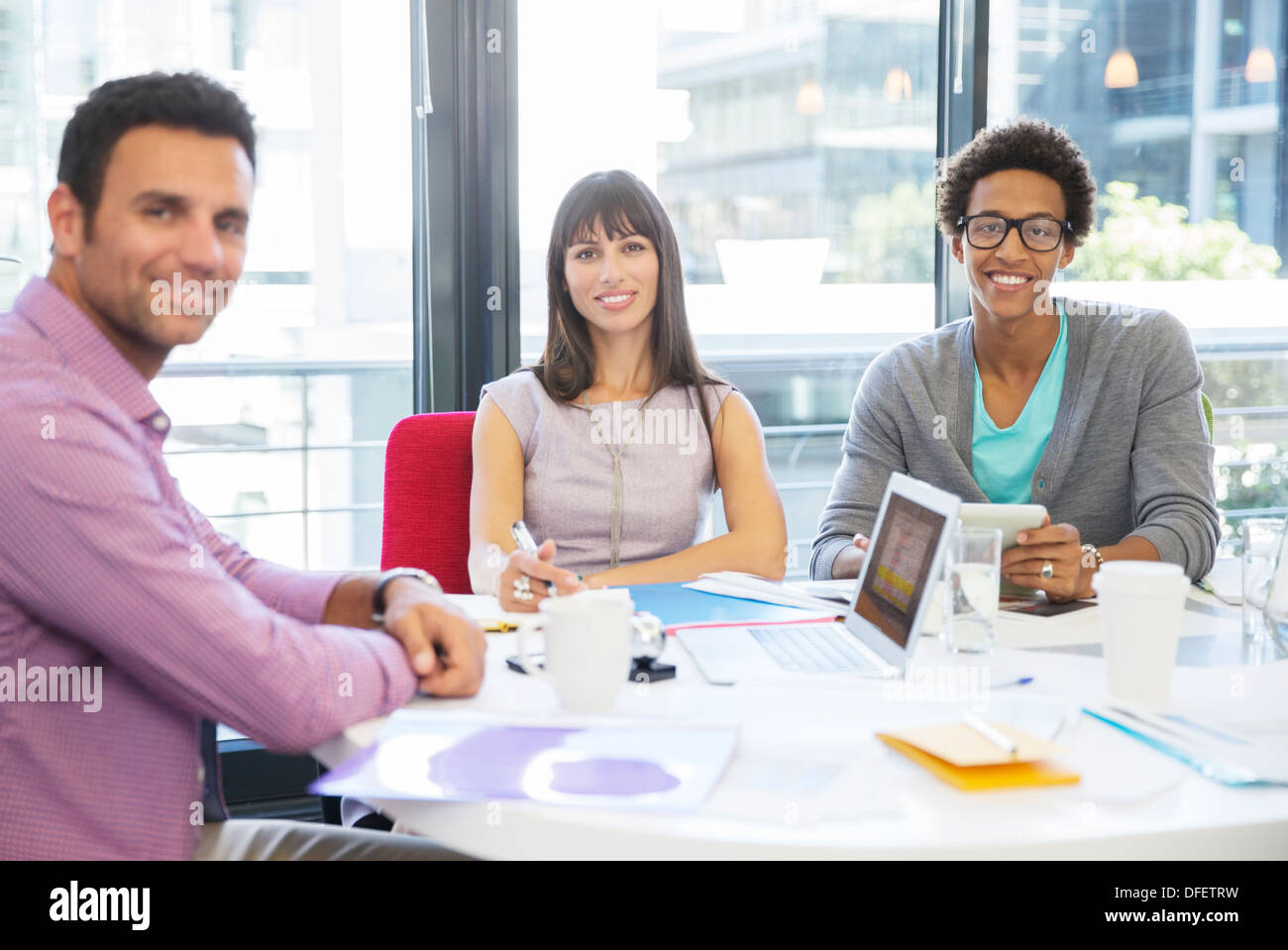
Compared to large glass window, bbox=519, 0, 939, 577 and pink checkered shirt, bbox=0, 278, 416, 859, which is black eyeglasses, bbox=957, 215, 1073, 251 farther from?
pink checkered shirt, bbox=0, 278, 416, 859

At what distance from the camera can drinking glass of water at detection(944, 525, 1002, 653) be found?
4.15ft

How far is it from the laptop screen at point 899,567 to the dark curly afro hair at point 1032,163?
1063mm

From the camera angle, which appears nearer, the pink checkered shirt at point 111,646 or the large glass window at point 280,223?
the pink checkered shirt at point 111,646

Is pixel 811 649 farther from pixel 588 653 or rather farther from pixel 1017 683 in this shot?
pixel 588 653

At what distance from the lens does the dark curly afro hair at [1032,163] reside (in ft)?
6.94

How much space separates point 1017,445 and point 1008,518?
580 millimetres

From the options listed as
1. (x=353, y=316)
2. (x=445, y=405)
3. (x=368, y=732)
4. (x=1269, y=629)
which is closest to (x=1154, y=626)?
(x=1269, y=629)

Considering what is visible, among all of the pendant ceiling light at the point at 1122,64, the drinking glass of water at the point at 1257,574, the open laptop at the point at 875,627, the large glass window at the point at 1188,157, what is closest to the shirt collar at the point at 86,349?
the open laptop at the point at 875,627

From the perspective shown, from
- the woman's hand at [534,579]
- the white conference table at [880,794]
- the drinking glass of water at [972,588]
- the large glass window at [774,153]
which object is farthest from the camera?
the large glass window at [774,153]

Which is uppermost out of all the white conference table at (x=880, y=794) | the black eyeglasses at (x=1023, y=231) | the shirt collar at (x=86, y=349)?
the black eyeglasses at (x=1023, y=231)

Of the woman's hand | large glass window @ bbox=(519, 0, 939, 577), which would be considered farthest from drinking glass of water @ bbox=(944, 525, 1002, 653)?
large glass window @ bbox=(519, 0, 939, 577)

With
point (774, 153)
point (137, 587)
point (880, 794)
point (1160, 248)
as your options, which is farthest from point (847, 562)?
point (1160, 248)

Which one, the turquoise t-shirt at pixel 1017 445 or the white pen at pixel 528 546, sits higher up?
the turquoise t-shirt at pixel 1017 445

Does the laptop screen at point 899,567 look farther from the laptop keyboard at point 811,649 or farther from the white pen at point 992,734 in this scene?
the white pen at point 992,734
